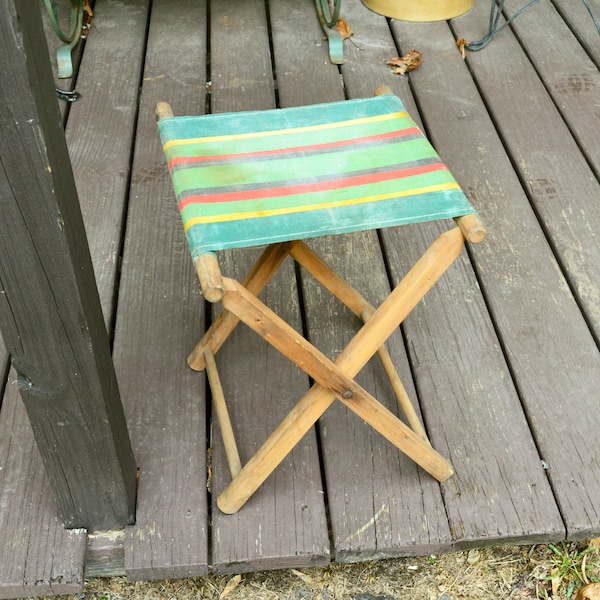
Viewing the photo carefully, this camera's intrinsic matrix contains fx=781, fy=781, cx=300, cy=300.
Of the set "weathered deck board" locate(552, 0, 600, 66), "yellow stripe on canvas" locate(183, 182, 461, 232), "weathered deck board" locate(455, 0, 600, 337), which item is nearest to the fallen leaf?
"yellow stripe on canvas" locate(183, 182, 461, 232)

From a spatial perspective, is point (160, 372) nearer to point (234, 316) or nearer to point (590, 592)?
point (234, 316)

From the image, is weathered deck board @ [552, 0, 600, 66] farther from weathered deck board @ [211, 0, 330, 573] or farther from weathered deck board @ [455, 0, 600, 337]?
weathered deck board @ [211, 0, 330, 573]

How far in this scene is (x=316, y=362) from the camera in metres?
1.32

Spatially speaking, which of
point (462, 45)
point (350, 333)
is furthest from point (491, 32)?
point (350, 333)

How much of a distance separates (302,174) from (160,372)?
0.61m

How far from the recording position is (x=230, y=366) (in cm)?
178

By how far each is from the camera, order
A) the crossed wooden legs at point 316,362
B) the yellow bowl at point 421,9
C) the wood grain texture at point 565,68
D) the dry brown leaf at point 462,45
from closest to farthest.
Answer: the crossed wooden legs at point 316,362 < the wood grain texture at point 565,68 < the dry brown leaf at point 462,45 < the yellow bowl at point 421,9

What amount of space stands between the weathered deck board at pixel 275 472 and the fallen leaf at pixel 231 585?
13 centimetres

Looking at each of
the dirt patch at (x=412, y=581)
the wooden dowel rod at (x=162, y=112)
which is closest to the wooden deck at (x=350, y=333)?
the dirt patch at (x=412, y=581)

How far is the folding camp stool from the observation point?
4.19ft

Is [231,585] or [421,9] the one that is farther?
[421,9]

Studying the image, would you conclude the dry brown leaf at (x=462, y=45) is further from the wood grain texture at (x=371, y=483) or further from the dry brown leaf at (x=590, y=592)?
the dry brown leaf at (x=590, y=592)

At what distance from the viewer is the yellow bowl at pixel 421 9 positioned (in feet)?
9.77

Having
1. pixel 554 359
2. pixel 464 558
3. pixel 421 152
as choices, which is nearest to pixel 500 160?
pixel 554 359
